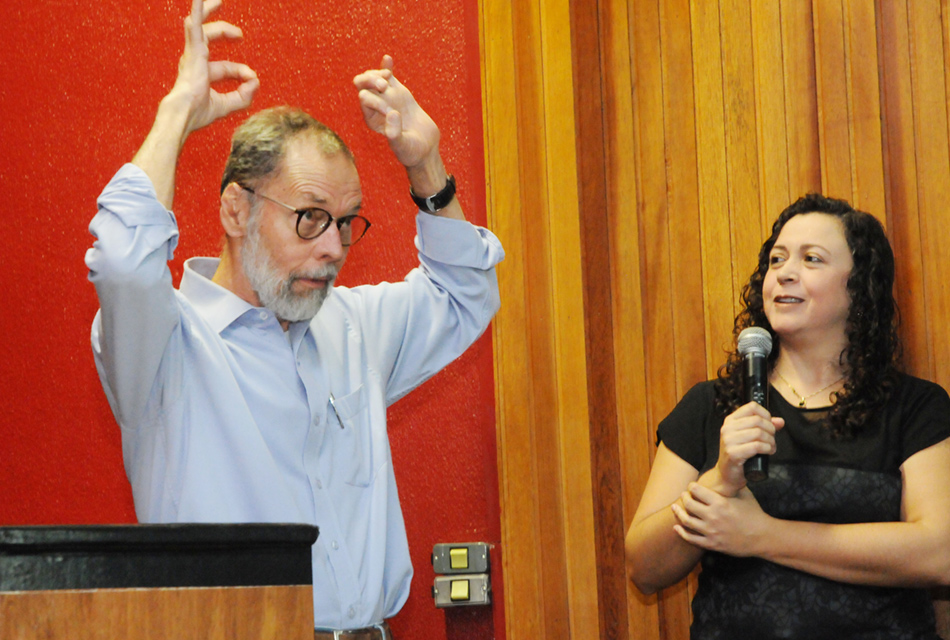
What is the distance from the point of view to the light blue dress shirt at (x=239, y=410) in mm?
1653

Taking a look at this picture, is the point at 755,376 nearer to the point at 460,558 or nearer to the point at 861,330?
the point at 861,330

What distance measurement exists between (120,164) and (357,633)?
67.5 inches

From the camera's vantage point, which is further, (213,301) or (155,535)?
(213,301)

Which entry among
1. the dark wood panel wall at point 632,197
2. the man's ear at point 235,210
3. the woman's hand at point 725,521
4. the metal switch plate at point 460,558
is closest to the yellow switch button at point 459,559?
the metal switch plate at point 460,558

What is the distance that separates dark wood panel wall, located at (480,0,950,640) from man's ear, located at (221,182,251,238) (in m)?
0.85

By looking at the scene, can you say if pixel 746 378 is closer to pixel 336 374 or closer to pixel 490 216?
pixel 336 374

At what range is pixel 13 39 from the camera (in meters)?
2.97

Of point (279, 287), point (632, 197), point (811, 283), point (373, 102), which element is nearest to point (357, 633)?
point (279, 287)

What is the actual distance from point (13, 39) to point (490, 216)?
59.0 inches

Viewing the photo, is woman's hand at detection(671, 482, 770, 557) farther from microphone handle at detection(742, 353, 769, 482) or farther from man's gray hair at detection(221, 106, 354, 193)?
man's gray hair at detection(221, 106, 354, 193)

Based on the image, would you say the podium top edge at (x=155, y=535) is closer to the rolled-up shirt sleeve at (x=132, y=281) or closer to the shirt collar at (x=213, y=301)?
the rolled-up shirt sleeve at (x=132, y=281)

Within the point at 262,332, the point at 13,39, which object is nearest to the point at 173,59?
the point at 13,39

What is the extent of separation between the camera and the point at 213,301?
198 cm

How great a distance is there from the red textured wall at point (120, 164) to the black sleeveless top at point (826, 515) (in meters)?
0.84
